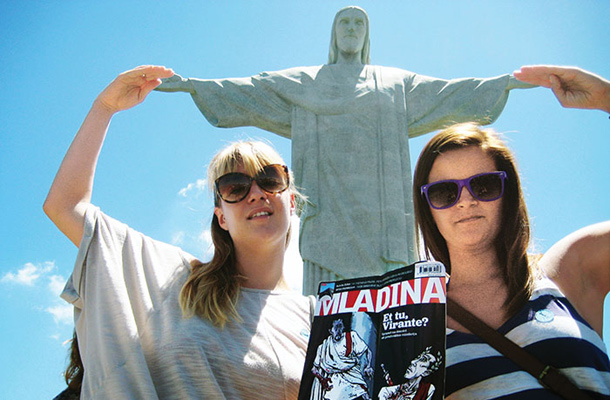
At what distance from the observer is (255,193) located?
6.88 feet

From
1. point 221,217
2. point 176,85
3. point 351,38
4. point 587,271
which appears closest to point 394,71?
point 351,38

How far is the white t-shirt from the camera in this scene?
1.72m

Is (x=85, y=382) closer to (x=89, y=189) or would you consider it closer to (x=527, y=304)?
(x=89, y=189)

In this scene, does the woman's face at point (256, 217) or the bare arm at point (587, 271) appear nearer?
the bare arm at point (587, 271)

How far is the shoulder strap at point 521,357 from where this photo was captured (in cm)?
142

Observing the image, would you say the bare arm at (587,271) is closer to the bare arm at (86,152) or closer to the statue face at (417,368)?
the statue face at (417,368)

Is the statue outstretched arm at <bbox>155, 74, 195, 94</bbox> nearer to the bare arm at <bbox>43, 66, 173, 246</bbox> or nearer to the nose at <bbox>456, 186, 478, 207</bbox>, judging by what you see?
the bare arm at <bbox>43, 66, 173, 246</bbox>

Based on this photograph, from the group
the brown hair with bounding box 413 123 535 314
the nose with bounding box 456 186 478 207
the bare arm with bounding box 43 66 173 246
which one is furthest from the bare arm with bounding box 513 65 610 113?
the bare arm with bounding box 43 66 173 246

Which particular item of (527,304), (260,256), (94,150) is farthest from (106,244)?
(527,304)

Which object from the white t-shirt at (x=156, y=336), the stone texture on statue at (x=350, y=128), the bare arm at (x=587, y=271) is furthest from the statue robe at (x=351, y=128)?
the bare arm at (x=587, y=271)

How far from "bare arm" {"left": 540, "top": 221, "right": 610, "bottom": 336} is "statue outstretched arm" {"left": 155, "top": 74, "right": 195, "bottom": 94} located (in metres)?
5.21

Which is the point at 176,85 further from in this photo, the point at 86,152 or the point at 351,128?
the point at 86,152

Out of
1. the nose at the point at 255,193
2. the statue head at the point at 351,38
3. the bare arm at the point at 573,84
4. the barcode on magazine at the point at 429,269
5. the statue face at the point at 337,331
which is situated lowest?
the statue face at the point at 337,331

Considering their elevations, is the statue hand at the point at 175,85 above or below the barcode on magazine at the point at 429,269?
above
